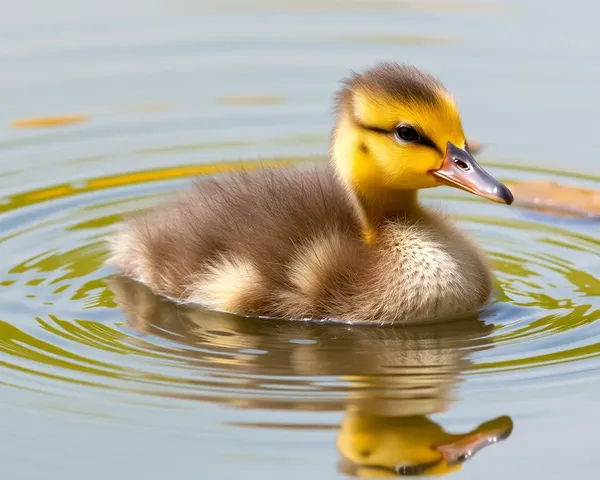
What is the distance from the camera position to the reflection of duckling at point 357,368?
16.1ft

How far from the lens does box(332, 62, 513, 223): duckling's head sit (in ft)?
19.5

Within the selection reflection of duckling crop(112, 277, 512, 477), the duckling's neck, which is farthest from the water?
the duckling's neck

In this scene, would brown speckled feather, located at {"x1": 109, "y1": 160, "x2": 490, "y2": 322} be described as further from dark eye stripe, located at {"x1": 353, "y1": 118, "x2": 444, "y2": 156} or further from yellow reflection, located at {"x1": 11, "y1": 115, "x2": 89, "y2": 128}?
yellow reflection, located at {"x1": 11, "y1": 115, "x2": 89, "y2": 128}

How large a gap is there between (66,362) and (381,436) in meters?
1.30

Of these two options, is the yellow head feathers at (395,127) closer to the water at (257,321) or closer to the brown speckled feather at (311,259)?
the brown speckled feather at (311,259)

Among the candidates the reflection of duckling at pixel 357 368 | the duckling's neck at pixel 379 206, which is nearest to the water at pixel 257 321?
the reflection of duckling at pixel 357 368

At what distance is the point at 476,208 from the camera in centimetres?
750

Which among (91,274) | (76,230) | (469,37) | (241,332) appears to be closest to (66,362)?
(241,332)

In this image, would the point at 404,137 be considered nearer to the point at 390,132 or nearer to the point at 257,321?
the point at 390,132

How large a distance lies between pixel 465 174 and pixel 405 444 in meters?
1.40

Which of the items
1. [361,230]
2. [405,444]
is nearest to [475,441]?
[405,444]

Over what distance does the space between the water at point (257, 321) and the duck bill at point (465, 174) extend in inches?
22.3

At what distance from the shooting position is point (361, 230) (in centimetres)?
617

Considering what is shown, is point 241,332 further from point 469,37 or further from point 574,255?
point 469,37
